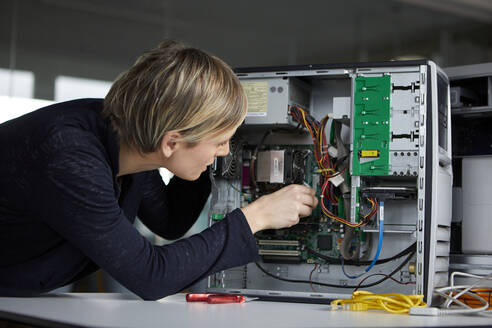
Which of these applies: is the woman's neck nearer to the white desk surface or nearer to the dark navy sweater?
the dark navy sweater

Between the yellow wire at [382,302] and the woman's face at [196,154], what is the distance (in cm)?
41

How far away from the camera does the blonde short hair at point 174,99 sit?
1186mm

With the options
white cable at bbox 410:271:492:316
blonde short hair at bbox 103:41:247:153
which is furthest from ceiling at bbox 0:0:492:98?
white cable at bbox 410:271:492:316

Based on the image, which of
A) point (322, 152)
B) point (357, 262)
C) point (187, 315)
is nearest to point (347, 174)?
point (322, 152)

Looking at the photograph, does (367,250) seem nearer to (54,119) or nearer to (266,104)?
(266,104)

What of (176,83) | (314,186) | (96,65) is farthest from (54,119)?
(96,65)

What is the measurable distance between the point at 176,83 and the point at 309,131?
53 centimetres

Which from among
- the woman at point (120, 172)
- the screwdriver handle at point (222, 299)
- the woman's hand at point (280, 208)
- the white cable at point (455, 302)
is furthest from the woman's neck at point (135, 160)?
the white cable at point (455, 302)

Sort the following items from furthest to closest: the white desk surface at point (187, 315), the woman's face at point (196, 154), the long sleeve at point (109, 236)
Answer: the woman's face at point (196, 154) < the long sleeve at point (109, 236) < the white desk surface at point (187, 315)

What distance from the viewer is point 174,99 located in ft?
3.88

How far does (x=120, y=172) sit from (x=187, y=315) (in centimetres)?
42

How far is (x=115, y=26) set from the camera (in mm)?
5457

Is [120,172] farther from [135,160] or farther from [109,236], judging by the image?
[109,236]

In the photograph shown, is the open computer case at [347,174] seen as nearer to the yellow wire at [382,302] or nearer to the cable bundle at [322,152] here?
the cable bundle at [322,152]
